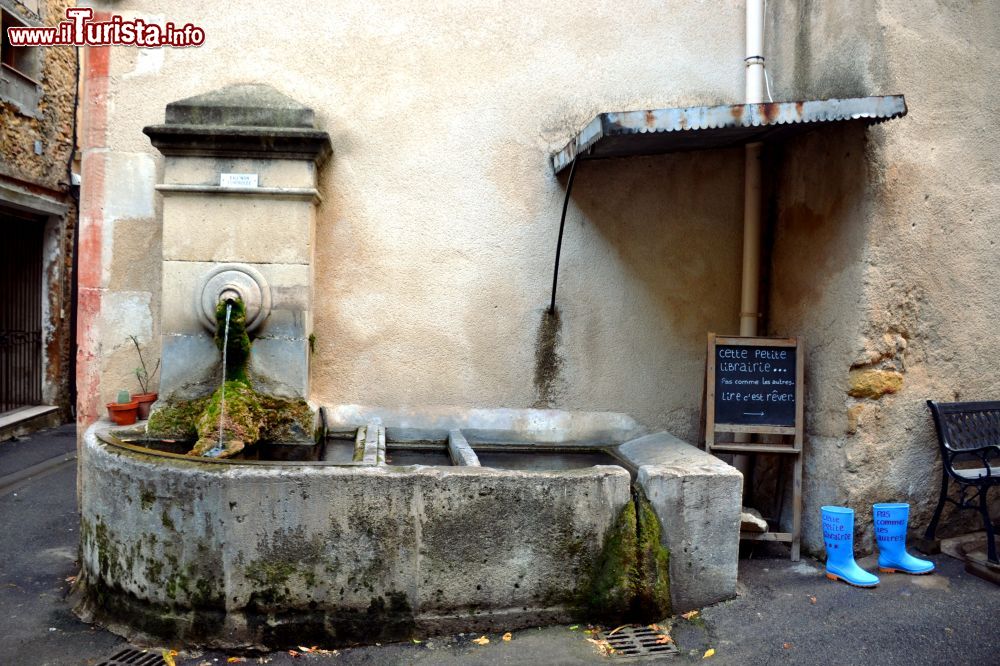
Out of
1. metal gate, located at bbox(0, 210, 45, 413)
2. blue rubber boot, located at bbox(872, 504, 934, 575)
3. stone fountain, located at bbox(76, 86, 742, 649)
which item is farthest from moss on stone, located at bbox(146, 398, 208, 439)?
metal gate, located at bbox(0, 210, 45, 413)

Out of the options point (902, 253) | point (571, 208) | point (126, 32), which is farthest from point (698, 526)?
point (126, 32)

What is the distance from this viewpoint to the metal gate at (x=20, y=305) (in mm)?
9516

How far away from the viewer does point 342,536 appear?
3.14 metres

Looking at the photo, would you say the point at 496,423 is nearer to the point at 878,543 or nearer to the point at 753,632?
the point at 753,632

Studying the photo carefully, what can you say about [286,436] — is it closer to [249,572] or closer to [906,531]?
[249,572]

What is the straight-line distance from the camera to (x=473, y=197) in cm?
460

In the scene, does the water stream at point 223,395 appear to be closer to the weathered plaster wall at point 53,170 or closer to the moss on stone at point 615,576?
the moss on stone at point 615,576

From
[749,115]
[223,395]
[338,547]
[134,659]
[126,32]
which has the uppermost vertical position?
[126,32]

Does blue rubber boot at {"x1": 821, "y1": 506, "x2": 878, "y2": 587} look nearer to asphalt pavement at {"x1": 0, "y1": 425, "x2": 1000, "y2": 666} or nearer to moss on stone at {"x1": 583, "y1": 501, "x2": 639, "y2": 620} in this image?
asphalt pavement at {"x1": 0, "y1": 425, "x2": 1000, "y2": 666}

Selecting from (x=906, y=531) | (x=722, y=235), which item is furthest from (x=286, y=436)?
(x=906, y=531)

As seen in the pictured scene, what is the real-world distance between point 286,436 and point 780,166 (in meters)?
3.75

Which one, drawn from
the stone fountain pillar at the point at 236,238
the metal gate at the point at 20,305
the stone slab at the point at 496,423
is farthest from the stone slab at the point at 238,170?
the metal gate at the point at 20,305

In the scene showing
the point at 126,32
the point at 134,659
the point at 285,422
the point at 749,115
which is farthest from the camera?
the point at 126,32

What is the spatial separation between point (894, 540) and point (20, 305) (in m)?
10.7
